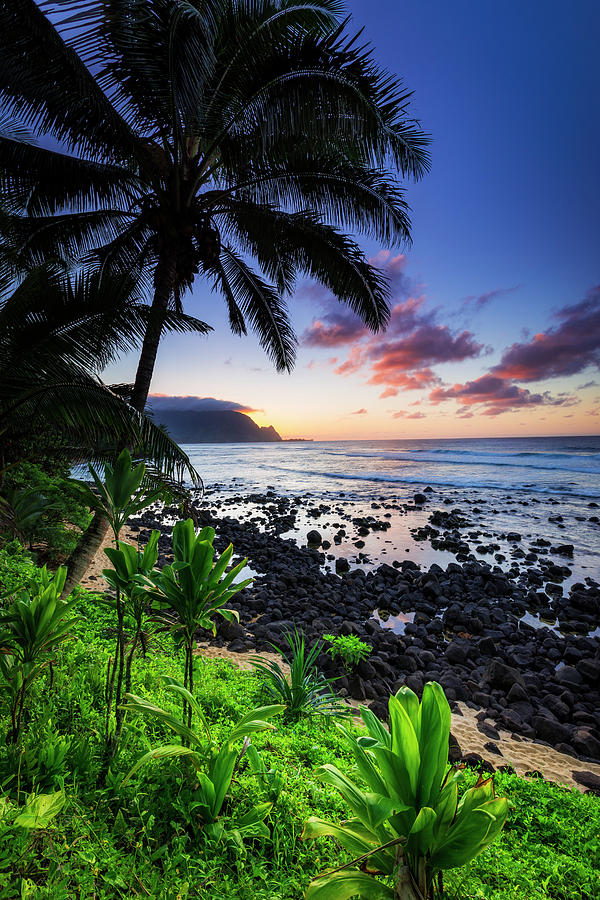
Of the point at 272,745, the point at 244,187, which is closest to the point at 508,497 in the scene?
the point at 244,187

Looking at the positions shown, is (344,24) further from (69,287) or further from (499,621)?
(499,621)

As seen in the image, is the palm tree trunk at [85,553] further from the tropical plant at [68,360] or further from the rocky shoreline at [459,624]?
the rocky shoreline at [459,624]

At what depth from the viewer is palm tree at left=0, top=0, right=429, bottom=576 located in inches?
172

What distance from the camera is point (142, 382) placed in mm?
5062

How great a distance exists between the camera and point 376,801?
1163mm

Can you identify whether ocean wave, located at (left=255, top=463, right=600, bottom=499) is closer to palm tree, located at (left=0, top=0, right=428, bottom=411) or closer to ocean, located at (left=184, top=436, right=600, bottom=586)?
ocean, located at (left=184, top=436, right=600, bottom=586)

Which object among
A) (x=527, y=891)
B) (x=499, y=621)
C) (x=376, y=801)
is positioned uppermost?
(x=376, y=801)

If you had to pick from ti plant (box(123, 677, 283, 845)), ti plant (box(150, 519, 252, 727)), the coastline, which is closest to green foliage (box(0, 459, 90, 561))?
the coastline

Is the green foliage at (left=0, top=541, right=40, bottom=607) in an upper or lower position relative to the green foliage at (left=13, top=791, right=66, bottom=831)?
lower

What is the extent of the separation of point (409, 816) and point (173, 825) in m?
0.97

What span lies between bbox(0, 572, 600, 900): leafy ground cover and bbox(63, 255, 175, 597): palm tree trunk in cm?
190

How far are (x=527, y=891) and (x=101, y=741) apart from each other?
2.01 metres

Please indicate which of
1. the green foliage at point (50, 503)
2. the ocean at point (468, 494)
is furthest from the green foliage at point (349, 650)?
the ocean at point (468, 494)

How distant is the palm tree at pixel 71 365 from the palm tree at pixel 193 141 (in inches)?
30.8
